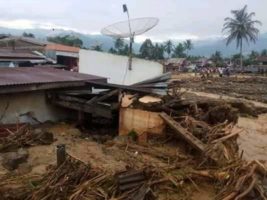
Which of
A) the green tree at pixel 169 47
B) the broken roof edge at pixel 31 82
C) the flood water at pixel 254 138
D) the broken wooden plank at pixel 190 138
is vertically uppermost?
the green tree at pixel 169 47

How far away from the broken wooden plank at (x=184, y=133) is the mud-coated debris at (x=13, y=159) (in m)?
3.61

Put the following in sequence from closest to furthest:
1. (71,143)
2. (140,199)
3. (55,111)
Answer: (140,199)
(71,143)
(55,111)

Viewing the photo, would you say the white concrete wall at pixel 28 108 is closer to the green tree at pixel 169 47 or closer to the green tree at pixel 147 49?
the green tree at pixel 147 49

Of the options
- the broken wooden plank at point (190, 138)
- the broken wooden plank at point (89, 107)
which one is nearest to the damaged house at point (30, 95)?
the broken wooden plank at point (89, 107)

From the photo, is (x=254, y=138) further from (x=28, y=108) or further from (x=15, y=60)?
(x=15, y=60)

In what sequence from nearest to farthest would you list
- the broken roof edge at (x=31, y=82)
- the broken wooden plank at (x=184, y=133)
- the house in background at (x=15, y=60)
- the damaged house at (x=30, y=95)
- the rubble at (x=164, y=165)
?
the rubble at (x=164, y=165)
the broken wooden plank at (x=184, y=133)
the broken roof edge at (x=31, y=82)
the damaged house at (x=30, y=95)
the house in background at (x=15, y=60)

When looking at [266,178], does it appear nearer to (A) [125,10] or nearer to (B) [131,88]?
(B) [131,88]

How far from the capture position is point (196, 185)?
7.43m

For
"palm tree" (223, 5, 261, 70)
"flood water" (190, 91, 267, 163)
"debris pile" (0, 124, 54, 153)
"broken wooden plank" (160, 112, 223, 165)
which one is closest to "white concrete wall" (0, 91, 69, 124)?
"debris pile" (0, 124, 54, 153)

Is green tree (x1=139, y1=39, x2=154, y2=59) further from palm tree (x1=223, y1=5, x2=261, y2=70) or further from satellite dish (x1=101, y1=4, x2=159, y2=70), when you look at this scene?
satellite dish (x1=101, y1=4, x2=159, y2=70)

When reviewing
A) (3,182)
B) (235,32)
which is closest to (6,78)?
(3,182)

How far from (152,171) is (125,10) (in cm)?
1083

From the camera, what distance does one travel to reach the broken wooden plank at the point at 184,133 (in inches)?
338

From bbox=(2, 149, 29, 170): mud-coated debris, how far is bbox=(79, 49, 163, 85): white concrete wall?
400 inches
